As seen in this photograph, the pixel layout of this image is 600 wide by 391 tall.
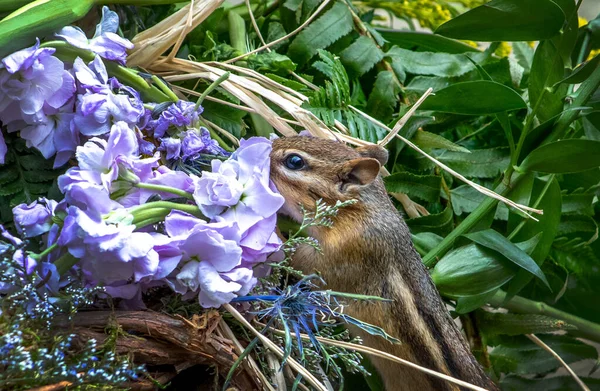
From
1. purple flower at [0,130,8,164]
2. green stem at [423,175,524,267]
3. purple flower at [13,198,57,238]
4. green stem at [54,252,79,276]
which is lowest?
green stem at [423,175,524,267]

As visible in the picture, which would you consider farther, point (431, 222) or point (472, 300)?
point (431, 222)

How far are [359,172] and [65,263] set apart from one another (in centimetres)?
50

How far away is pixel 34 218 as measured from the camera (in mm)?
868

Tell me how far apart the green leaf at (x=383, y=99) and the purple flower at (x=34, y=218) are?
0.82 metres

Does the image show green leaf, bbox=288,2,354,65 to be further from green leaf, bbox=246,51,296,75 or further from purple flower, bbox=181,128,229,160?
purple flower, bbox=181,128,229,160

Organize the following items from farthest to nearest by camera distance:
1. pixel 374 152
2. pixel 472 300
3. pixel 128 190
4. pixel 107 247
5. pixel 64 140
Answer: pixel 472 300 < pixel 374 152 < pixel 64 140 < pixel 128 190 < pixel 107 247

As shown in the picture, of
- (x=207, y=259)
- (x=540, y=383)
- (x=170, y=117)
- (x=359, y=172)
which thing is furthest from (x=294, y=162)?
(x=540, y=383)

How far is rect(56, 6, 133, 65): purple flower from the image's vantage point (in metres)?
1.03

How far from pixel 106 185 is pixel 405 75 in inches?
36.7

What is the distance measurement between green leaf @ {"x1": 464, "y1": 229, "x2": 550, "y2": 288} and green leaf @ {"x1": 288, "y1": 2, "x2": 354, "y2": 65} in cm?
51

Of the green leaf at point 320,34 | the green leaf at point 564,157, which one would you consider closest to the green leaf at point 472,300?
the green leaf at point 564,157

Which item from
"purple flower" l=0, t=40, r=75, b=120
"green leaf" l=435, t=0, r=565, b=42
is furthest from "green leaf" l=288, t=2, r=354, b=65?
"purple flower" l=0, t=40, r=75, b=120

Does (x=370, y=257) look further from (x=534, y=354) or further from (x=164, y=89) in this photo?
(x=534, y=354)

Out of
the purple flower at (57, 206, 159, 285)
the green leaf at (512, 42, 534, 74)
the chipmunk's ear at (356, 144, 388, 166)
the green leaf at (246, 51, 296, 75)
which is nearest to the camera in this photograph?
the purple flower at (57, 206, 159, 285)
